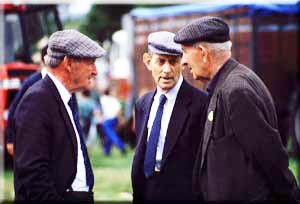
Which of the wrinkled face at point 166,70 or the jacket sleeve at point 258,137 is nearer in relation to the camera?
the jacket sleeve at point 258,137

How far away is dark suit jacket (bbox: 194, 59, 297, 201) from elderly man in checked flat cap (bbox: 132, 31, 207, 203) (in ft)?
2.53

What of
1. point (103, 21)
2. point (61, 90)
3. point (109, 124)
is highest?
point (61, 90)

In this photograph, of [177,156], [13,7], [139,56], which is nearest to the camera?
[177,156]

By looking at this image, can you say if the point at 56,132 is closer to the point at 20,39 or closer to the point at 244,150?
the point at 244,150

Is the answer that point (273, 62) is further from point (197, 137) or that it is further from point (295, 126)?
point (197, 137)

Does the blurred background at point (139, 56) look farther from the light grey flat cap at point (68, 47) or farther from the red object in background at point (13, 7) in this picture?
the light grey flat cap at point (68, 47)

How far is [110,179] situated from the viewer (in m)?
13.0

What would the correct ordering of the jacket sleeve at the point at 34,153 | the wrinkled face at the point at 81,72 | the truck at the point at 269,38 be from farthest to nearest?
1. the truck at the point at 269,38
2. the wrinkled face at the point at 81,72
3. the jacket sleeve at the point at 34,153

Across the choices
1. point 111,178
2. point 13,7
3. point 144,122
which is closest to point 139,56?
point 13,7

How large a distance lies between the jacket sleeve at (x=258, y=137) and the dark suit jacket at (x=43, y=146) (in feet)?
3.07

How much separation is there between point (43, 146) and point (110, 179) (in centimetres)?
833

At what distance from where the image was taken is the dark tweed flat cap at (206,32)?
4848 mm

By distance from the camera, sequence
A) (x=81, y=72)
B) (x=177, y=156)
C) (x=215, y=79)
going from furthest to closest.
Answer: (x=177, y=156)
(x=81, y=72)
(x=215, y=79)

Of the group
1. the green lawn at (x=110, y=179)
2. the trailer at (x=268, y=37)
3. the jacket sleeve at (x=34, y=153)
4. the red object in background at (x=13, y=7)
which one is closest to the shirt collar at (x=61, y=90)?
the jacket sleeve at (x=34, y=153)
